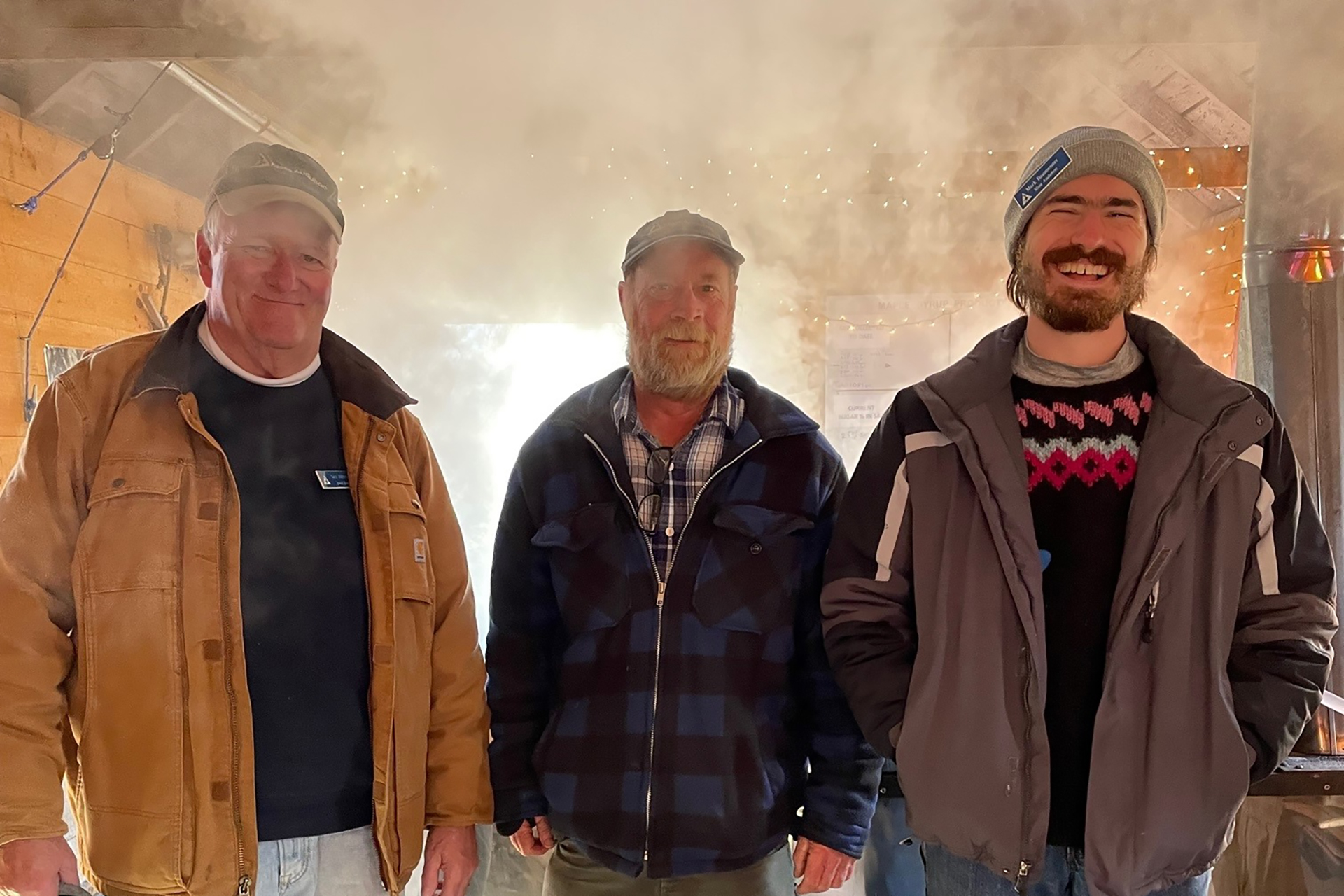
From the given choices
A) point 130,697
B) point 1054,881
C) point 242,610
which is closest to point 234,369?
point 242,610

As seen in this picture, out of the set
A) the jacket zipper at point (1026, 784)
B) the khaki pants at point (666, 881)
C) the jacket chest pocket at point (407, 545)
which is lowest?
the khaki pants at point (666, 881)

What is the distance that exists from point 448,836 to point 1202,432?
1393mm

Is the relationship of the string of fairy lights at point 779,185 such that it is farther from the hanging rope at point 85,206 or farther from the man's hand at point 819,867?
the man's hand at point 819,867

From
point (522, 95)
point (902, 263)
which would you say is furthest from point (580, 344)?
point (902, 263)

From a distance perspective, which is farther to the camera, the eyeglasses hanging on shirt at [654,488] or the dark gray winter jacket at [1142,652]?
the eyeglasses hanging on shirt at [654,488]

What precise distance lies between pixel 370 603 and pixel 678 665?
525 mm

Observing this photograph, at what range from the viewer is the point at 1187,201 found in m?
2.02

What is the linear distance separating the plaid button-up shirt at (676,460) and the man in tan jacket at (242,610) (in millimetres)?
373

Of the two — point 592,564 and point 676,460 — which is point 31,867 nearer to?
point 592,564

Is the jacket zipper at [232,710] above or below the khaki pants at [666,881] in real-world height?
above

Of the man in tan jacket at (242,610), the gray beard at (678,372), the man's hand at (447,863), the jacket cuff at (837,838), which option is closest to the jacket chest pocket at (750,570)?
the gray beard at (678,372)

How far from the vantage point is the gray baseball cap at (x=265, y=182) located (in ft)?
4.41

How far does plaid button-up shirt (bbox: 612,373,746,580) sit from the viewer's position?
1397 mm

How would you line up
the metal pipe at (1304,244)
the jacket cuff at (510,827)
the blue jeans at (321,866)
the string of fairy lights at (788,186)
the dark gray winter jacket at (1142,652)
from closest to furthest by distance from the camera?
the dark gray winter jacket at (1142,652), the blue jeans at (321,866), the jacket cuff at (510,827), the metal pipe at (1304,244), the string of fairy lights at (788,186)
